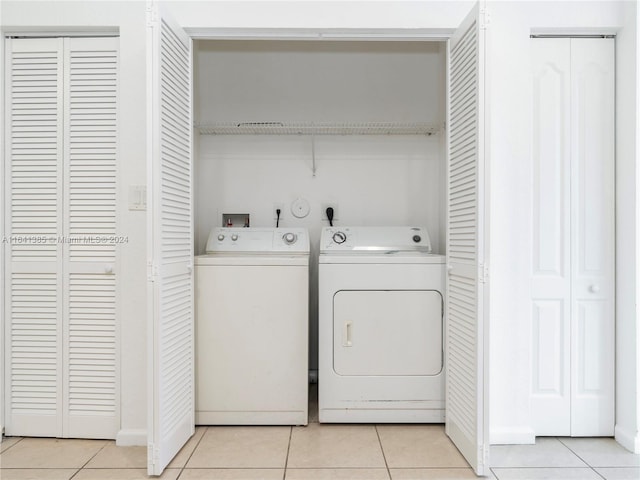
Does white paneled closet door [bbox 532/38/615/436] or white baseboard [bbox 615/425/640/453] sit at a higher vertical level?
white paneled closet door [bbox 532/38/615/436]

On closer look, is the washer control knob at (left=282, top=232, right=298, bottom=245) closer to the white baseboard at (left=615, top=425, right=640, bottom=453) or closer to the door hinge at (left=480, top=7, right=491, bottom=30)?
the door hinge at (left=480, top=7, right=491, bottom=30)

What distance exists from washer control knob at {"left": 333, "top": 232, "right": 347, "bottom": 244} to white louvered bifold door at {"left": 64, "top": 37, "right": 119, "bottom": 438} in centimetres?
124

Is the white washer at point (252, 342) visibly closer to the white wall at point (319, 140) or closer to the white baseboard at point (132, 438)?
the white baseboard at point (132, 438)

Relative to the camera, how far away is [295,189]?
3.10 metres

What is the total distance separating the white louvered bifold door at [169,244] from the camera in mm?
1906

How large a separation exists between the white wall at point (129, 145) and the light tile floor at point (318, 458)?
0.27 meters

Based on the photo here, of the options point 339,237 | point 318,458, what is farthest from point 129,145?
point 318,458

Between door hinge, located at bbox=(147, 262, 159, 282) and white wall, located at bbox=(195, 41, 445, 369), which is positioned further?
white wall, located at bbox=(195, 41, 445, 369)

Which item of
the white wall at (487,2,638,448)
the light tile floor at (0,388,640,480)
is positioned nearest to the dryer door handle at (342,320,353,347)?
the light tile floor at (0,388,640,480)

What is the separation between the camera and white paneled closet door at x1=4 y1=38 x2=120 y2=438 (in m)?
2.30

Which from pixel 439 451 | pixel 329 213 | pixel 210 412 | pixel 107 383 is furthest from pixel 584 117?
pixel 107 383

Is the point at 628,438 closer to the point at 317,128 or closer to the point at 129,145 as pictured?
the point at 317,128

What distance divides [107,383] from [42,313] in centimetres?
50

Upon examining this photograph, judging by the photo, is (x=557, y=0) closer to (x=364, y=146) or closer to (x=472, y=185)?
(x=472, y=185)
